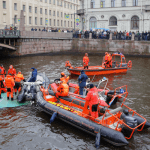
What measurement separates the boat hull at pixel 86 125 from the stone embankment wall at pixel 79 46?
2557 centimetres

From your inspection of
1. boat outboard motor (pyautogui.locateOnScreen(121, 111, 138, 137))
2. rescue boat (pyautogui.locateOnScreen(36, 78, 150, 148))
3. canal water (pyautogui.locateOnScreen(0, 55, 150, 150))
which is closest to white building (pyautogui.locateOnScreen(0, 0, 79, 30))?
canal water (pyautogui.locateOnScreen(0, 55, 150, 150))

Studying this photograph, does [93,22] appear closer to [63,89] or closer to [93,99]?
[63,89]

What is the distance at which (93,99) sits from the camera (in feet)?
30.8

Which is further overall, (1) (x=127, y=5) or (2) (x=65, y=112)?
(1) (x=127, y=5)

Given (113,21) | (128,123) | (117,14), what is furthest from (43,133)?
(113,21)

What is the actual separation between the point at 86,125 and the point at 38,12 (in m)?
53.8

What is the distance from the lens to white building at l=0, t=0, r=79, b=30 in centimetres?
4906

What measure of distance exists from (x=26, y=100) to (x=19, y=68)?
12.5 meters

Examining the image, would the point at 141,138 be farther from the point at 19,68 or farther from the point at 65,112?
the point at 19,68

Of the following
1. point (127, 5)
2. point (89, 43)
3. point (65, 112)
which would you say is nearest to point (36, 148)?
point (65, 112)

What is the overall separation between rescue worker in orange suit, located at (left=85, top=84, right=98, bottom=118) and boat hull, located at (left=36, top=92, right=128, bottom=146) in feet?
1.43

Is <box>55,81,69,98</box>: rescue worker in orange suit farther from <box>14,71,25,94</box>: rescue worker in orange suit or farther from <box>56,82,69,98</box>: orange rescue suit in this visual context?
<box>14,71,25,94</box>: rescue worker in orange suit

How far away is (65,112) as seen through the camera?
10445mm

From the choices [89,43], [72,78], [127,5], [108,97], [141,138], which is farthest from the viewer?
[127,5]
